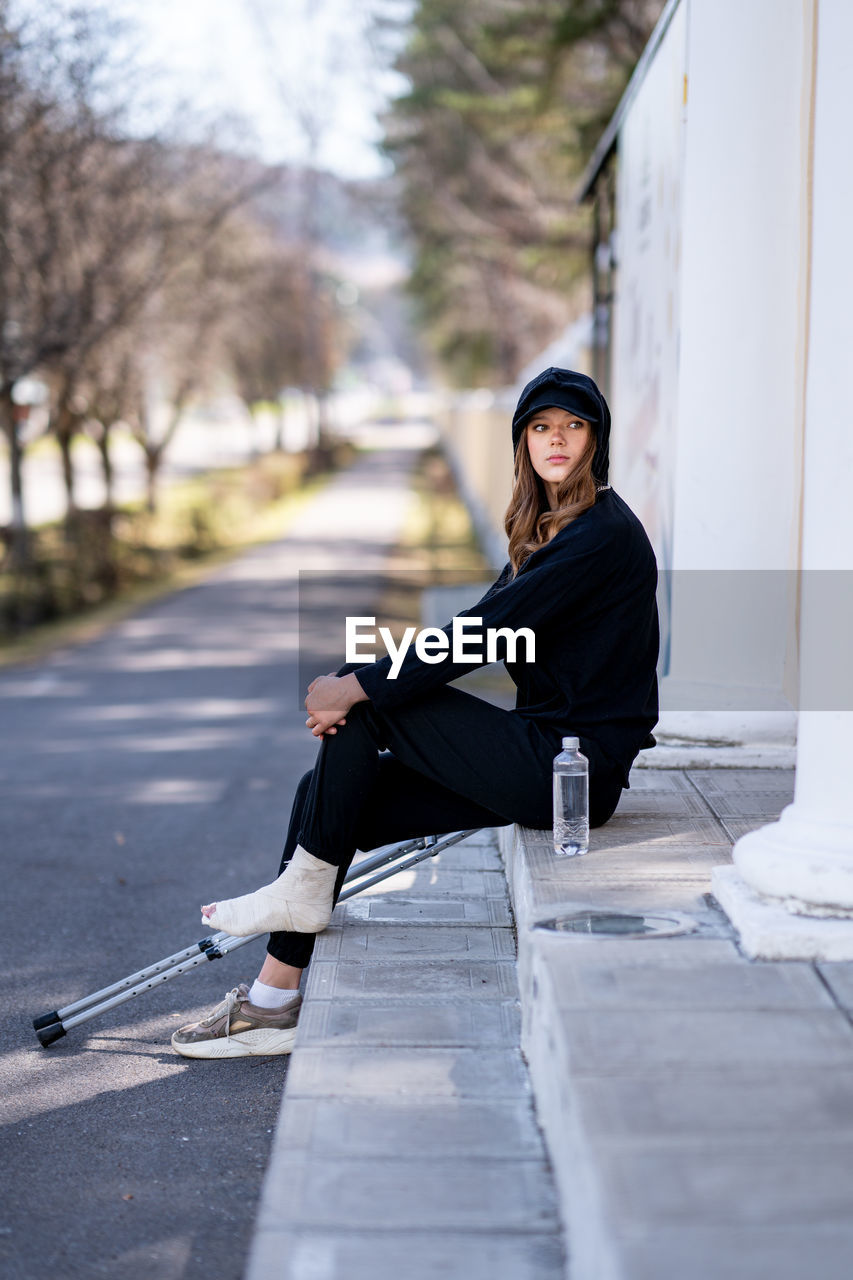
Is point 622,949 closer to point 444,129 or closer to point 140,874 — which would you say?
point 140,874

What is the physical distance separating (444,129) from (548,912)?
82.8ft

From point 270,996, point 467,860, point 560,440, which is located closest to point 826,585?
point 560,440

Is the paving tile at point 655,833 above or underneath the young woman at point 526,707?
underneath

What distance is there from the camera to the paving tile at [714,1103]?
93.8 inches

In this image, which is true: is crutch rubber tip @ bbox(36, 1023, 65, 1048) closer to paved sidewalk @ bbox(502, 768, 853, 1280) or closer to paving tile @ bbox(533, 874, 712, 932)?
paved sidewalk @ bbox(502, 768, 853, 1280)

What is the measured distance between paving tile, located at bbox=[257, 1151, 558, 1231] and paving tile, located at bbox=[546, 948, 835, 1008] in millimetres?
344

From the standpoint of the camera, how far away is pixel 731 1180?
7.33 feet

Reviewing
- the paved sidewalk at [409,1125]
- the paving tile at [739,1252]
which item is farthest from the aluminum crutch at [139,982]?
the paving tile at [739,1252]

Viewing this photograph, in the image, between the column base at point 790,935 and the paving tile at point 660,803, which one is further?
the paving tile at point 660,803

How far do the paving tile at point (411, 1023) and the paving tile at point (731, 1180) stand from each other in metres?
1.00

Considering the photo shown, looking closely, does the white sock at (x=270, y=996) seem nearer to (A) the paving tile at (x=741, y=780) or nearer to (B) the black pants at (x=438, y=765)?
(B) the black pants at (x=438, y=765)

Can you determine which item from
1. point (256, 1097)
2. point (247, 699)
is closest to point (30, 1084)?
point (256, 1097)

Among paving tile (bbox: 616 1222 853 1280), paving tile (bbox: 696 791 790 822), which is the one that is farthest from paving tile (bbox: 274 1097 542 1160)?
paving tile (bbox: 696 791 790 822)

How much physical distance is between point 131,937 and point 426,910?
3.91ft
